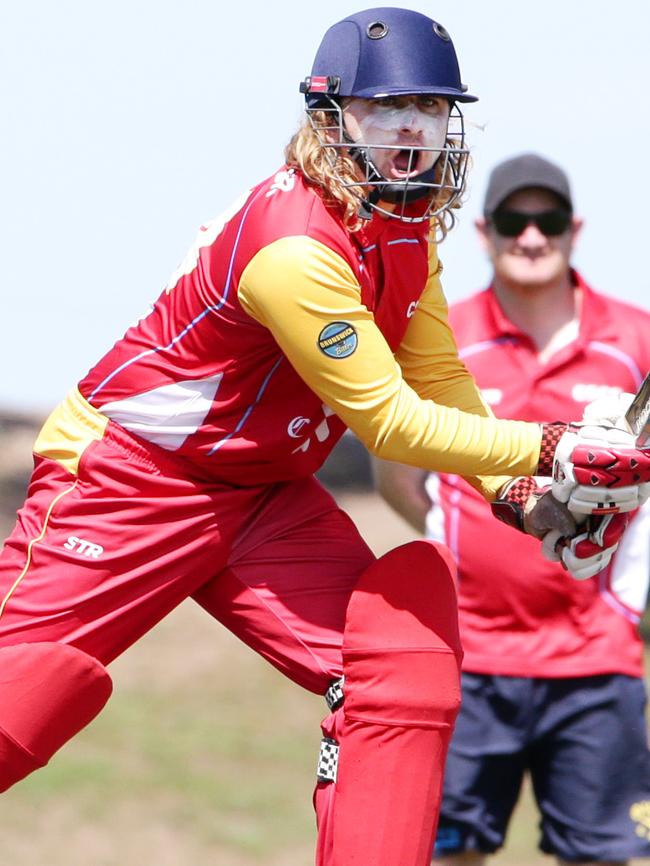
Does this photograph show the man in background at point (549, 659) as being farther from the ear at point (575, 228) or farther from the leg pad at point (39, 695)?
the leg pad at point (39, 695)

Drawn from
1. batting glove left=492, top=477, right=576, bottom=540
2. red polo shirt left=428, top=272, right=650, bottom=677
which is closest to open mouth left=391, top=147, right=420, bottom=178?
batting glove left=492, top=477, right=576, bottom=540

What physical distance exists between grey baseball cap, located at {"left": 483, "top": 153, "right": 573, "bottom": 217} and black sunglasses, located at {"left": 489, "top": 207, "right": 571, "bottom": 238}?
0.14 feet

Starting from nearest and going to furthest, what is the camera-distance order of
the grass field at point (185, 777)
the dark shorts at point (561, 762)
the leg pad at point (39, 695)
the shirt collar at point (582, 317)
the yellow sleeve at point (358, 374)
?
the yellow sleeve at point (358, 374) < the leg pad at point (39, 695) < the dark shorts at point (561, 762) < the shirt collar at point (582, 317) < the grass field at point (185, 777)

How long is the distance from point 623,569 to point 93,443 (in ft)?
5.20

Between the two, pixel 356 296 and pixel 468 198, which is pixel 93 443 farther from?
pixel 468 198

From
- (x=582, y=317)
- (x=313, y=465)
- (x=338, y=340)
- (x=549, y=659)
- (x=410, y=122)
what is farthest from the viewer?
(x=582, y=317)

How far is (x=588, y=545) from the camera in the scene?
3348 mm

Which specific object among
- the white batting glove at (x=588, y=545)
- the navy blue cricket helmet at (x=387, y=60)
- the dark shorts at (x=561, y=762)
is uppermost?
the navy blue cricket helmet at (x=387, y=60)

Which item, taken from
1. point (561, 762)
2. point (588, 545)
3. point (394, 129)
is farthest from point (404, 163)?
point (561, 762)

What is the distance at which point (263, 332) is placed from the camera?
3.29m

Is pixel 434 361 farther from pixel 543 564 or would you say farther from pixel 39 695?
pixel 39 695

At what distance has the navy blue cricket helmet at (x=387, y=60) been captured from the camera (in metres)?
3.20

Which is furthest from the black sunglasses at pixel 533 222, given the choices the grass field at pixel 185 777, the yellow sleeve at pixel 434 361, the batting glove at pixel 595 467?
the grass field at pixel 185 777

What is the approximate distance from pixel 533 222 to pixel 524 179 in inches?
4.6
